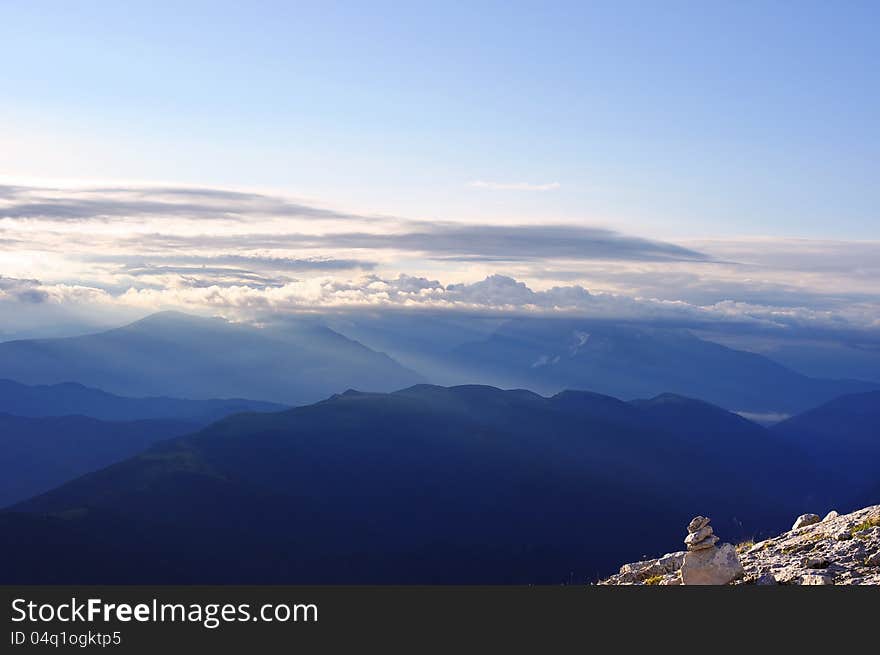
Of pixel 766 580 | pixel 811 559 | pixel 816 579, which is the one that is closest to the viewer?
pixel 816 579

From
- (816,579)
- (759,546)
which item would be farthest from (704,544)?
(759,546)

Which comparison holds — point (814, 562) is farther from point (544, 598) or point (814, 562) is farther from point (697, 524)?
point (544, 598)

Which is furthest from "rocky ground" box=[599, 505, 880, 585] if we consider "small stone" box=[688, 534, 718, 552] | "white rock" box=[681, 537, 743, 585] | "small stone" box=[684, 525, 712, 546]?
"small stone" box=[684, 525, 712, 546]

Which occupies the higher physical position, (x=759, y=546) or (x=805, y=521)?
(x=759, y=546)

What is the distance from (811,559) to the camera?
30.7 meters

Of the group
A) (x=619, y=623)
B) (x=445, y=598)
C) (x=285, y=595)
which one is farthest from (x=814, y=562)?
(x=285, y=595)

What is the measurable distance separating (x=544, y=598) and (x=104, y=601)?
14.9 m

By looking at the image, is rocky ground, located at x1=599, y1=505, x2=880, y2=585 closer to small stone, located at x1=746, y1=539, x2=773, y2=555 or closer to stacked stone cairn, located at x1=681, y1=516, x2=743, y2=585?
small stone, located at x1=746, y1=539, x2=773, y2=555

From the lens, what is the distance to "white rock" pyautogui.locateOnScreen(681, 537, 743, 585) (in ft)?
94.7

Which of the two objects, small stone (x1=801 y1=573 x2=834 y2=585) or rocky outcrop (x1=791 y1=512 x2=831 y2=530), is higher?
small stone (x1=801 y1=573 x2=834 y2=585)

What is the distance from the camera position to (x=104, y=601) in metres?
27.3

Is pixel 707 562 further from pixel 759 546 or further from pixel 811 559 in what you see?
pixel 759 546

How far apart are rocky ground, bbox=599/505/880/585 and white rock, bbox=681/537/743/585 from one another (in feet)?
2.22

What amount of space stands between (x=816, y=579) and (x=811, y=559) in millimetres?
2944
